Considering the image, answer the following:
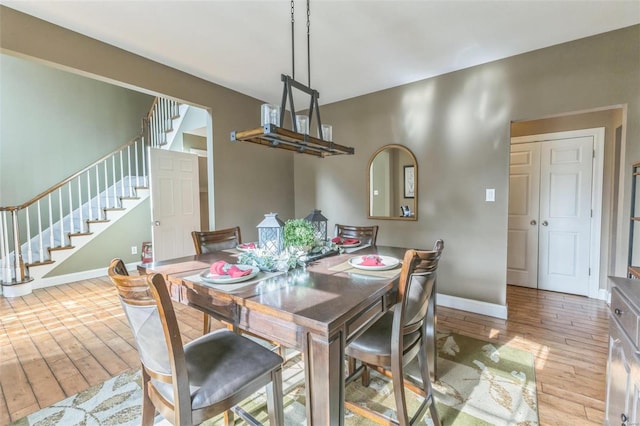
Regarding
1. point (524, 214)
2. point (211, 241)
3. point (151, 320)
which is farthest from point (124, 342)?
point (524, 214)

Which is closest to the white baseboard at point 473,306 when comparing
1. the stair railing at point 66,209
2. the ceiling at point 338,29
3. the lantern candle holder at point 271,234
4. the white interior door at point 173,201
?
the lantern candle holder at point 271,234

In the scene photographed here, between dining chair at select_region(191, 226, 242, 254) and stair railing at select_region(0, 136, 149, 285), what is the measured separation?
10.4ft

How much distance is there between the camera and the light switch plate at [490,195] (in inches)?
114

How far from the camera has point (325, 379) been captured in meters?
0.95

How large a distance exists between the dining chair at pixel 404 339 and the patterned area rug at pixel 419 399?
28cm

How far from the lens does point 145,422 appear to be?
1.20 m

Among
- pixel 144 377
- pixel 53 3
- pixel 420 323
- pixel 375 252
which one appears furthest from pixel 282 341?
pixel 53 3

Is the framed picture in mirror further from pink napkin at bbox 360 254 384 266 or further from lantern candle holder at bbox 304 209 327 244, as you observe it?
pink napkin at bbox 360 254 384 266

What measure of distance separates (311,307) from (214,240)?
1.58 metres

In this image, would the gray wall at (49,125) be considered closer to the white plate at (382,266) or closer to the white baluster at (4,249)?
the white baluster at (4,249)

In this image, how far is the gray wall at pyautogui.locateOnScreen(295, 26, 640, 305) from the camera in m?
2.40

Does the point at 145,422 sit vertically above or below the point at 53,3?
below

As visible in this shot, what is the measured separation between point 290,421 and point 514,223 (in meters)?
3.74

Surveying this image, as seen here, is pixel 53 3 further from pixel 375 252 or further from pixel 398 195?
pixel 398 195
